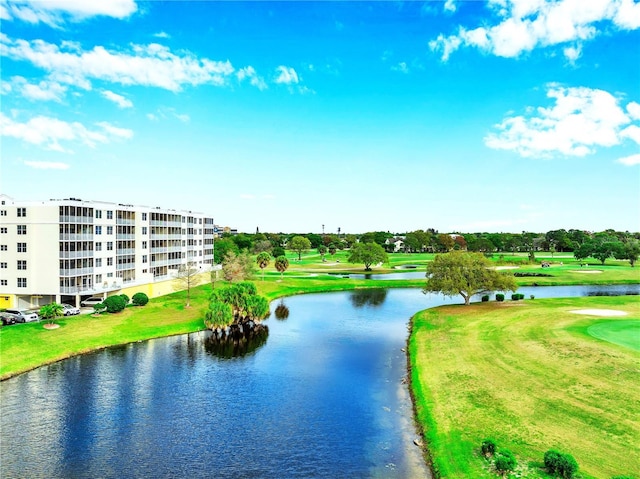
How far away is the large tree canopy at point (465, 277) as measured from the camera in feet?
247

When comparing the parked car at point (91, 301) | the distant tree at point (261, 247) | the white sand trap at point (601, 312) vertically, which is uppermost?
the distant tree at point (261, 247)

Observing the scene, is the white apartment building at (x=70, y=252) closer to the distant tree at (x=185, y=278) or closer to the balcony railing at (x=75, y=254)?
the balcony railing at (x=75, y=254)

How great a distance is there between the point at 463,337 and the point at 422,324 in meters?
10.6

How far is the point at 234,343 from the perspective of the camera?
56781mm

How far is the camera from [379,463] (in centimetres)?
2744

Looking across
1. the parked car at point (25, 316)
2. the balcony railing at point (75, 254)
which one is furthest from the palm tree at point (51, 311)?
the balcony railing at point (75, 254)

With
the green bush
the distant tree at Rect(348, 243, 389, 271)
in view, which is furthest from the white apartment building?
the distant tree at Rect(348, 243, 389, 271)

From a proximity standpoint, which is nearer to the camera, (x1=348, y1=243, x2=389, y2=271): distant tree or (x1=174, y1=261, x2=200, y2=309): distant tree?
(x1=174, y1=261, x2=200, y2=309): distant tree

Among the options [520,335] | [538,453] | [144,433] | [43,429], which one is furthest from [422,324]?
[43,429]

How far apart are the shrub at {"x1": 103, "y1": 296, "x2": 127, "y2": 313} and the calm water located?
11556 millimetres

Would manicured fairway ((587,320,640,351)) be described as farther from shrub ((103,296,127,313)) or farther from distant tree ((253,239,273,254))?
distant tree ((253,239,273,254))

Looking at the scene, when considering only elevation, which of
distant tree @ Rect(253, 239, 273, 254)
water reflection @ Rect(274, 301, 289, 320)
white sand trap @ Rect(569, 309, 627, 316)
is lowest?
water reflection @ Rect(274, 301, 289, 320)

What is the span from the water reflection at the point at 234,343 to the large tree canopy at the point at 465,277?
32582 millimetres

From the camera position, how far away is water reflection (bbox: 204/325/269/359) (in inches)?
2047
